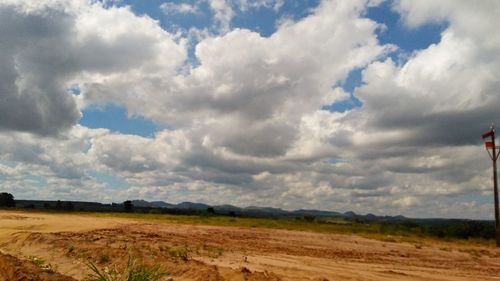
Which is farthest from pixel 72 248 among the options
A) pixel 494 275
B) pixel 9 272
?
pixel 494 275

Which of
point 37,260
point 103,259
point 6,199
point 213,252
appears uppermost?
point 6,199

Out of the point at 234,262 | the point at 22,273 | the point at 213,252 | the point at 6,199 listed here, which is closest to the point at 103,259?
the point at 22,273

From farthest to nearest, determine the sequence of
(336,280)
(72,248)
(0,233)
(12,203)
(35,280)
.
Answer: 1. (12,203)
2. (0,233)
3. (72,248)
4. (336,280)
5. (35,280)

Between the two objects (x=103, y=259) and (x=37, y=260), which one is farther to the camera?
(x=37, y=260)

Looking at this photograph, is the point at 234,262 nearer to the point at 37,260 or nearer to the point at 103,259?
the point at 103,259

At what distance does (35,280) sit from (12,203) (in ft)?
339

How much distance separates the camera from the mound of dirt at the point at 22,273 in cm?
1360

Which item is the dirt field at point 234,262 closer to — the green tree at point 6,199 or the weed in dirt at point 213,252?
the weed in dirt at point 213,252

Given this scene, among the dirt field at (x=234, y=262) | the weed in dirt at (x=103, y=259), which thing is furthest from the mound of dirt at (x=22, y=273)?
the weed in dirt at (x=103, y=259)

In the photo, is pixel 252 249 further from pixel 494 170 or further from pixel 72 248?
pixel 494 170

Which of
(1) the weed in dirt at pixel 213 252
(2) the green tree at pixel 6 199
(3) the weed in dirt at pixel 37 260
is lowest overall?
(3) the weed in dirt at pixel 37 260

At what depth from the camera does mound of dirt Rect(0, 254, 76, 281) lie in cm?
1360

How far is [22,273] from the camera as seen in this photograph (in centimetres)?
1428

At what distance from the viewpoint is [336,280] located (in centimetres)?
1619
